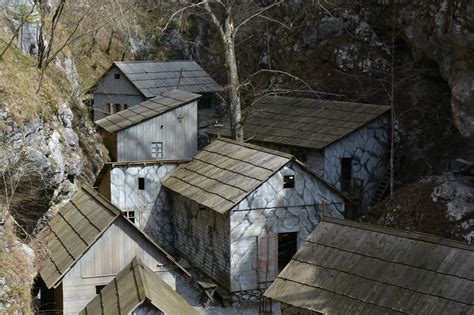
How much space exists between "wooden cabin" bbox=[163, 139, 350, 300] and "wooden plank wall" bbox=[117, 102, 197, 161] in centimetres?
366

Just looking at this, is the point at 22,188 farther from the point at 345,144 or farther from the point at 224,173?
the point at 345,144

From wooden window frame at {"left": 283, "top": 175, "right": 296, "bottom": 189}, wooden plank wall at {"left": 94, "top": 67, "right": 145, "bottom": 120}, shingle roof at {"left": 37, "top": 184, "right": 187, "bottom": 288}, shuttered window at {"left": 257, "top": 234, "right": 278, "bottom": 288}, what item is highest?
wooden plank wall at {"left": 94, "top": 67, "right": 145, "bottom": 120}

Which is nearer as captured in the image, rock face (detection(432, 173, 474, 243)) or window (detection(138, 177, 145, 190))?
rock face (detection(432, 173, 474, 243))

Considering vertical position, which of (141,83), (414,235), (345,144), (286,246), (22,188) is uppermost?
(141,83)

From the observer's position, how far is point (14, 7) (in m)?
28.5

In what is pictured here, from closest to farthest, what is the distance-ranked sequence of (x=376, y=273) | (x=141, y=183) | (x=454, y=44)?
(x=376, y=273) < (x=454, y=44) < (x=141, y=183)

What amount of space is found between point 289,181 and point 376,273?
874 centimetres

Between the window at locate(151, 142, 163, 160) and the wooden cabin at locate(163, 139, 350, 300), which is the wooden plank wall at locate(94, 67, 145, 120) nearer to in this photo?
the window at locate(151, 142, 163, 160)

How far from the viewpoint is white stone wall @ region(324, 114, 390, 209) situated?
102ft

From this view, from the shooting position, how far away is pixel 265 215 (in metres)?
26.5

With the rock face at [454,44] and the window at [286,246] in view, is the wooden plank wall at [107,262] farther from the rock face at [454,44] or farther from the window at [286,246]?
the rock face at [454,44]

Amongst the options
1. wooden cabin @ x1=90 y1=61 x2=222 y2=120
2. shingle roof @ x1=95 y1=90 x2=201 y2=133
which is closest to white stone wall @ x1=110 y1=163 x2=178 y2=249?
shingle roof @ x1=95 y1=90 x2=201 y2=133

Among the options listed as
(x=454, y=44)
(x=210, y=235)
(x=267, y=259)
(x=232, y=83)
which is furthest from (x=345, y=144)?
(x=210, y=235)

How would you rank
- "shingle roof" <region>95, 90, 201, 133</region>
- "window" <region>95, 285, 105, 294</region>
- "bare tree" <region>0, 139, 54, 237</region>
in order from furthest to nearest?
"shingle roof" <region>95, 90, 201, 133</region> → "bare tree" <region>0, 139, 54, 237</region> → "window" <region>95, 285, 105, 294</region>
